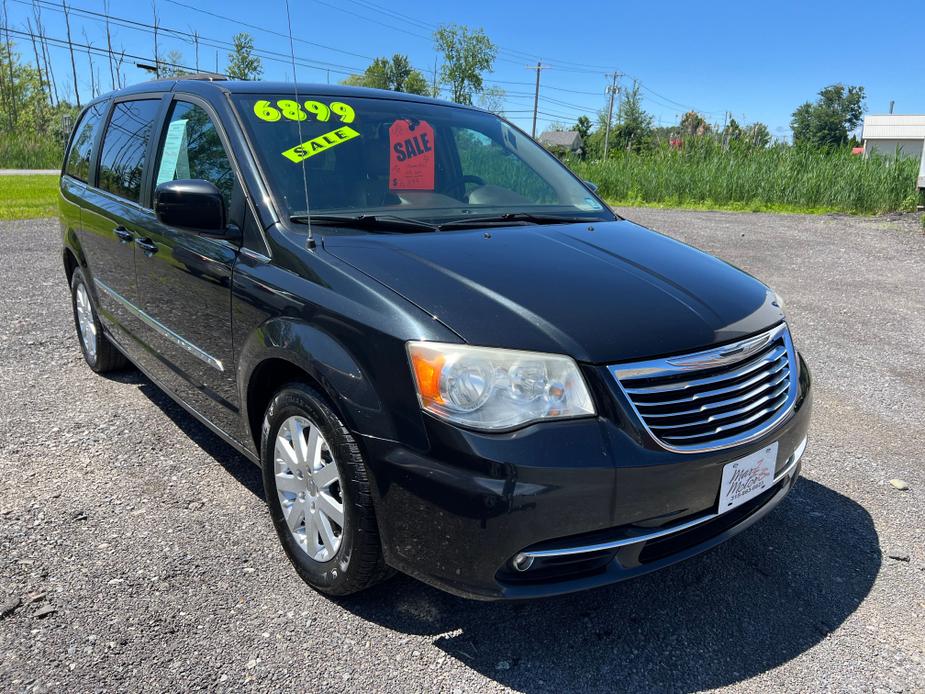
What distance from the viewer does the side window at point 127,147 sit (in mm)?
3729

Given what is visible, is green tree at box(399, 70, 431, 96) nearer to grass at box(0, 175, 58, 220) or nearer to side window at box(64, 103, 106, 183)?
grass at box(0, 175, 58, 220)

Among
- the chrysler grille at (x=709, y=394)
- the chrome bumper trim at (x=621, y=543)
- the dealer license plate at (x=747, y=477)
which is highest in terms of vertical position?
the chrysler grille at (x=709, y=394)

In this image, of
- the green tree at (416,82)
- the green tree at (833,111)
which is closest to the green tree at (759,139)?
the green tree at (416,82)

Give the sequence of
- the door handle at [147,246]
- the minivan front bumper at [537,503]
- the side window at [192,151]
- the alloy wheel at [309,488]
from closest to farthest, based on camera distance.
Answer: the minivan front bumper at [537,503]
the alloy wheel at [309,488]
the side window at [192,151]
the door handle at [147,246]

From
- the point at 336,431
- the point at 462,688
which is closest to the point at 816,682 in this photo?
the point at 462,688

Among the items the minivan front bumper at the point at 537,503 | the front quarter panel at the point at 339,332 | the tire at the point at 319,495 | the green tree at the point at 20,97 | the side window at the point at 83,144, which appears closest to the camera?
the minivan front bumper at the point at 537,503

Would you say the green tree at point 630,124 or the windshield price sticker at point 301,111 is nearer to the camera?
the windshield price sticker at point 301,111

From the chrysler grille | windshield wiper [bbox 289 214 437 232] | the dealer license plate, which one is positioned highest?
windshield wiper [bbox 289 214 437 232]

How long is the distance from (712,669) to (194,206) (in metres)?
2.38

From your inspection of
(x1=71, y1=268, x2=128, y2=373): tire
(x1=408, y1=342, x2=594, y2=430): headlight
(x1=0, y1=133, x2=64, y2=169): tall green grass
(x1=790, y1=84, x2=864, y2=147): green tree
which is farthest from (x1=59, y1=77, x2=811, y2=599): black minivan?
(x1=790, y1=84, x2=864, y2=147): green tree

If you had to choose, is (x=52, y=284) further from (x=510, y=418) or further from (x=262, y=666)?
(x=510, y=418)

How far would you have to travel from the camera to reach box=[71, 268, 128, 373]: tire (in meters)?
4.64

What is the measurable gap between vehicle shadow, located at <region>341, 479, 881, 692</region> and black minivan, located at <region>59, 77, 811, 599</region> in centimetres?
34

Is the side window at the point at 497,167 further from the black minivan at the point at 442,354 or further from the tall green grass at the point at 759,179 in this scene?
the tall green grass at the point at 759,179
